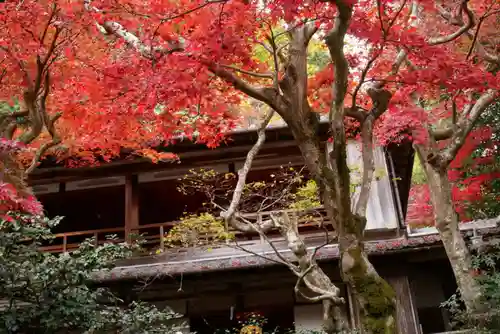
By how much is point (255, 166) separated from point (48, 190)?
5.79 m

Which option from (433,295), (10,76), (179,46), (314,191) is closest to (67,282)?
(179,46)

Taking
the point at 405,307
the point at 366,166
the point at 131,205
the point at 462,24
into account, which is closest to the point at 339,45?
the point at 366,166

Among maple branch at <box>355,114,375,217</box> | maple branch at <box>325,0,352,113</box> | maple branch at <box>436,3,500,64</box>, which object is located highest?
maple branch at <box>436,3,500,64</box>

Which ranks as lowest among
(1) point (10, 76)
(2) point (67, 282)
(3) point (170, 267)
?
(2) point (67, 282)

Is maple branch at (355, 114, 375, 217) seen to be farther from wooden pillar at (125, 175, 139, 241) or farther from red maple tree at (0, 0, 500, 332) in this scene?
wooden pillar at (125, 175, 139, 241)

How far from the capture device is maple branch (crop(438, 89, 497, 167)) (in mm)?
8453

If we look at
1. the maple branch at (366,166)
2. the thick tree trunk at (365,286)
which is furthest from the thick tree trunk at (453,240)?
the thick tree trunk at (365,286)

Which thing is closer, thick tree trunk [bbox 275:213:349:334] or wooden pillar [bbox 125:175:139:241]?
thick tree trunk [bbox 275:213:349:334]

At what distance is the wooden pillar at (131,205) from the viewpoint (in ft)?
40.5

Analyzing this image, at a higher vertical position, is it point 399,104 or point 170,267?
point 399,104

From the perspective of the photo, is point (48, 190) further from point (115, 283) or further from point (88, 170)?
point (115, 283)

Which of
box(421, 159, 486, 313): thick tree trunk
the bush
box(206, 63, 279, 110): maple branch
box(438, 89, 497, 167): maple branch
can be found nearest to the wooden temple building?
box(421, 159, 486, 313): thick tree trunk

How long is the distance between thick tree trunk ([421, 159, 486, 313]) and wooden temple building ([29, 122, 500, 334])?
7.34 feet

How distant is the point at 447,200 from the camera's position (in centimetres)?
828
